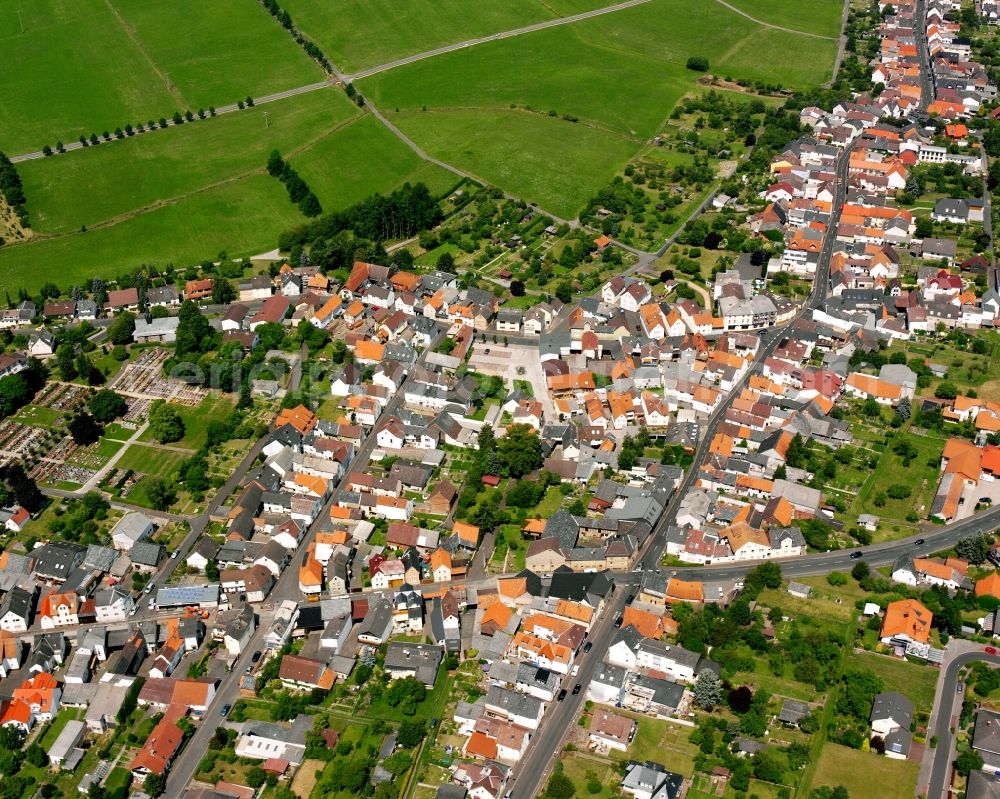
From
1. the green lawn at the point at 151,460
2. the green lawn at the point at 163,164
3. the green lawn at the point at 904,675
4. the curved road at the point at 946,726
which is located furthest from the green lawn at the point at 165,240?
the curved road at the point at 946,726

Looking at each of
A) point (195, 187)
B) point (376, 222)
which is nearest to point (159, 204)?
point (195, 187)

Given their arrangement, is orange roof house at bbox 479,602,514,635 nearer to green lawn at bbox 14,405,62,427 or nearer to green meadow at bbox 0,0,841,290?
green lawn at bbox 14,405,62,427

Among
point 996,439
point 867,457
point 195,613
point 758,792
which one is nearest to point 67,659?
point 195,613

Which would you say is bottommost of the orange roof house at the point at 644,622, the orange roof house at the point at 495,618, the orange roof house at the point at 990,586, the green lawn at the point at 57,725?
the green lawn at the point at 57,725

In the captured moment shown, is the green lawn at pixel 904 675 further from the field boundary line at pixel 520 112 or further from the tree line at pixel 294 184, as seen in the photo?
the field boundary line at pixel 520 112

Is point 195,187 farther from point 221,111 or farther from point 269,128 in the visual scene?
point 221,111

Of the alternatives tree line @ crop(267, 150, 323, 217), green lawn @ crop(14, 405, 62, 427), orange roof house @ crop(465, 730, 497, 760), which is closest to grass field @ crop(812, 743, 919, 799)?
orange roof house @ crop(465, 730, 497, 760)
